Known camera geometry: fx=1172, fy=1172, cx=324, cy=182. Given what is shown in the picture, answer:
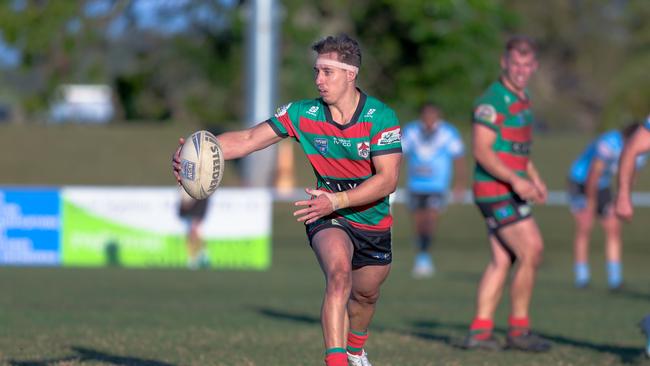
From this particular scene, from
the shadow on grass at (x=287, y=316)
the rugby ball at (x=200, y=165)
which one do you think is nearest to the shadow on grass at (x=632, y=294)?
the shadow on grass at (x=287, y=316)

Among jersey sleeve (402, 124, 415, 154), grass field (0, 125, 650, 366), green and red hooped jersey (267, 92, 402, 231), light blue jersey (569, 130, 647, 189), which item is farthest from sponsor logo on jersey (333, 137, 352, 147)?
jersey sleeve (402, 124, 415, 154)

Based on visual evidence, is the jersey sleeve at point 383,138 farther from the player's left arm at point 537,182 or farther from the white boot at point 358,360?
the player's left arm at point 537,182

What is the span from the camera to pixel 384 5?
35000 mm

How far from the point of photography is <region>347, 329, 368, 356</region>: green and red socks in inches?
280

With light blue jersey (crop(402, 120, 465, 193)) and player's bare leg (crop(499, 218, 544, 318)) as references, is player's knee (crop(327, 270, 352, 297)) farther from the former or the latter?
→ light blue jersey (crop(402, 120, 465, 193))

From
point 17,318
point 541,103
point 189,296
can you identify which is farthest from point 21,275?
point 541,103

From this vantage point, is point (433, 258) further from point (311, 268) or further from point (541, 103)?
point (541, 103)

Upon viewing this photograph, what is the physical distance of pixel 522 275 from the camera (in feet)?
28.7

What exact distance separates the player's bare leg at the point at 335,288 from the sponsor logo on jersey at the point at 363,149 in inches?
20.1

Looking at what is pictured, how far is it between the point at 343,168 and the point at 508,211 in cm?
229

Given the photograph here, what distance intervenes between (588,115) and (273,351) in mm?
43753

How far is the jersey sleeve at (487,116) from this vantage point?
28.1 feet

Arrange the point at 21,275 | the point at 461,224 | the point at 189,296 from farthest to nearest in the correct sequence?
1. the point at 461,224
2. the point at 21,275
3. the point at 189,296

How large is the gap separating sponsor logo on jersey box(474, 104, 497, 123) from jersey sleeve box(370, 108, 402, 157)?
204cm
